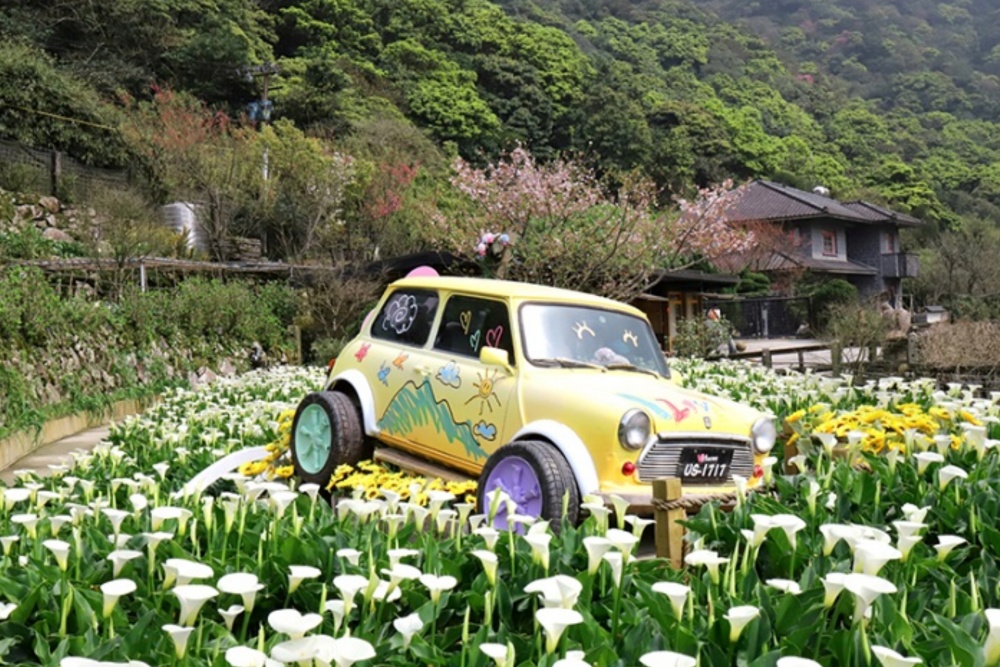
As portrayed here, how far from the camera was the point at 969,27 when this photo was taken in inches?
3868

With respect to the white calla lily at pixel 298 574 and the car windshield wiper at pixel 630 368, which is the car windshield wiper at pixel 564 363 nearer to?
the car windshield wiper at pixel 630 368

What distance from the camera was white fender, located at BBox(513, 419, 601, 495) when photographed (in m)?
4.17

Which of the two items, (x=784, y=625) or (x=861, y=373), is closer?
(x=784, y=625)

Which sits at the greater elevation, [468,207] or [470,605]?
[468,207]

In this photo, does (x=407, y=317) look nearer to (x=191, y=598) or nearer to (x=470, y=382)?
(x=470, y=382)

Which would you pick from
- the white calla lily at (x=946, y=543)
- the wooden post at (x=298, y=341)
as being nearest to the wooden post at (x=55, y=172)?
the wooden post at (x=298, y=341)

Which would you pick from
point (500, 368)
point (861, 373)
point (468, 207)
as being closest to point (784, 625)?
point (500, 368)

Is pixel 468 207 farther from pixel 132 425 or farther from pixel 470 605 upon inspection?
pixel 470 605

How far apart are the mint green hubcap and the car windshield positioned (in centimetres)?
168

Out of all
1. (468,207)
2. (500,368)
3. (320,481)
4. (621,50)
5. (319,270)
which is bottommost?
(320,481)

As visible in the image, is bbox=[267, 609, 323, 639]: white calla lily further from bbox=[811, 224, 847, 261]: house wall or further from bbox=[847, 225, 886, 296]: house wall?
bbox=[847, 225, 886, 296]: house wall

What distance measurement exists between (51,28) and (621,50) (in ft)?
157

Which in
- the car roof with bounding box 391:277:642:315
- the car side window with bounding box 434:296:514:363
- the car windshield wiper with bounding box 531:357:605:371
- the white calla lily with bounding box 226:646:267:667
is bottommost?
the white calla lily with bounding box 226:646:267:667

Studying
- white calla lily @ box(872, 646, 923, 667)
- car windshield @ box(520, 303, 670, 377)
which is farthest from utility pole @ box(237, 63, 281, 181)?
white calla lily @ box(872, 646, 923, 667)
